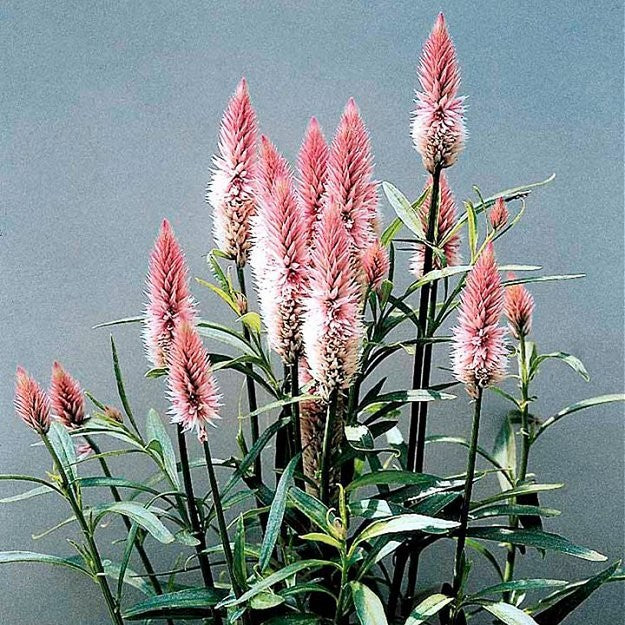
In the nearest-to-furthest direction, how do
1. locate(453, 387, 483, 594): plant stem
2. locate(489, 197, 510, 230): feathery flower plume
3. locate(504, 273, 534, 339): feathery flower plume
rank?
locate(453, 387, 483, 594): plant stem
locate(489, 197, 510, 230): feathery flower plume
locate(504, 273, 534, 339): feathery flower plume

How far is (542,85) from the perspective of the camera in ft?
5.34

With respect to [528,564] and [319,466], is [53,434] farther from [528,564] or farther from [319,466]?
[528,564]

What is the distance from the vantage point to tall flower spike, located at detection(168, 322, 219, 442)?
2.95ft

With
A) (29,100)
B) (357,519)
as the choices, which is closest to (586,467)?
(357,519)

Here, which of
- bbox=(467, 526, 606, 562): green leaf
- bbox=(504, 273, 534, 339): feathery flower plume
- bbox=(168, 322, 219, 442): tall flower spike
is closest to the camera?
bbox=(168, 322, 219, 442): tall flower spike

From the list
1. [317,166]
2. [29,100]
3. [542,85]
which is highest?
[542,85]

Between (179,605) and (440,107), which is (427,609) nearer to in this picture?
(179,605)

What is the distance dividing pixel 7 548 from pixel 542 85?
4.10 feet

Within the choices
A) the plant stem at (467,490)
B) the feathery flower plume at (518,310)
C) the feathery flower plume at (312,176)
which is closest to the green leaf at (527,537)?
the plant stem at (467,490)

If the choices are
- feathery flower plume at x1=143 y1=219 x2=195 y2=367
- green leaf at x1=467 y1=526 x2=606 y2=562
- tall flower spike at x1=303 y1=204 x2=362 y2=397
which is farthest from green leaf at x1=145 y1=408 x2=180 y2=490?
green leaf at x1=467 y1=526 x2=606 y2=562

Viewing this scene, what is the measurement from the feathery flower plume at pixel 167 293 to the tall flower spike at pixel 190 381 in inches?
2.1

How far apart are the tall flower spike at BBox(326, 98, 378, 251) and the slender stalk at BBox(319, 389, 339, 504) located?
0.62ft

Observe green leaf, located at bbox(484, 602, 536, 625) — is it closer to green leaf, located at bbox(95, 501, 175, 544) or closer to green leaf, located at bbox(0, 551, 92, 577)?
green leaf, located at bbox(95, 501, 175, 544)

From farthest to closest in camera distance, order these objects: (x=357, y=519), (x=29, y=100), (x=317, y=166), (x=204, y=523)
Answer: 1. (x=357, y=519)
2. (x=29, y=100)
3. (x=204, y=523)
4. (x=317, y=166)
